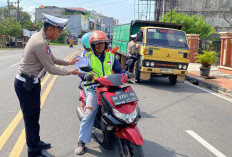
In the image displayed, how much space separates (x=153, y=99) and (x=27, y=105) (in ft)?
15.5

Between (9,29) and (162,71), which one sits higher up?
(9,29)

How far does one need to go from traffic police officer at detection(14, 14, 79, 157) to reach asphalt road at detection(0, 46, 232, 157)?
0.61 meters

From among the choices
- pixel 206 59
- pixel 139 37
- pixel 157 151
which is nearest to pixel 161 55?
pixel 139 37

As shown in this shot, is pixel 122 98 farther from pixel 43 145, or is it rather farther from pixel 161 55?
pixel 161 55

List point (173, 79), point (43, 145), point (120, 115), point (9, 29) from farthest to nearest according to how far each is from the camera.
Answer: point (9, 29) < point (173, 79) < point (43, 145) < point (120, 115)

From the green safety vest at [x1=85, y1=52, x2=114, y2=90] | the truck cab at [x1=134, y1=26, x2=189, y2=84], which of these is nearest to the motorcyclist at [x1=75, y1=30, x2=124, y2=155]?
the green safety vest at [x1=85, y1=52, x2=114, y2=90]

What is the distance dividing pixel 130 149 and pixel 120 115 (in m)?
0.46

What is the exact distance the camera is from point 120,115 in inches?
126

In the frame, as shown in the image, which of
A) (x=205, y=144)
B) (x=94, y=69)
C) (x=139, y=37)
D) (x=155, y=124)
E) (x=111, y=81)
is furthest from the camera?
(x=139, y=37)

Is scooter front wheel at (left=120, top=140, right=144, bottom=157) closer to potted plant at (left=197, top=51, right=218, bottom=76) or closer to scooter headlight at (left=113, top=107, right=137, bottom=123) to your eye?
scooter headlight at (left=113, top=107, right=137, bottom=123)

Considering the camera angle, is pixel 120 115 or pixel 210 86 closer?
pixel 120 115

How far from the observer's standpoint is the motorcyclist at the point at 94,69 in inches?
152

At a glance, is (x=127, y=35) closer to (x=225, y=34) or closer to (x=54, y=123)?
(x=225, y=34)

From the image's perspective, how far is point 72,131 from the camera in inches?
192
